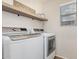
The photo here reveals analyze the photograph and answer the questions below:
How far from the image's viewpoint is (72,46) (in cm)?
261

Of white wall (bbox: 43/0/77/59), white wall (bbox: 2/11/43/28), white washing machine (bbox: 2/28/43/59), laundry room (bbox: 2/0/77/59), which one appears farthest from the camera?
white wall (bbox: 43/0/77/59)

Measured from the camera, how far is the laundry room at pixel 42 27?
1.39 m

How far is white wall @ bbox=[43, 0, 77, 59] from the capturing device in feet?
8.64

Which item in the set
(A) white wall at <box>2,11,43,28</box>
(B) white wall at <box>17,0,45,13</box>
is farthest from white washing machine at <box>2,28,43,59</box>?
(B) white wall at <box>17,0,45,13</box>

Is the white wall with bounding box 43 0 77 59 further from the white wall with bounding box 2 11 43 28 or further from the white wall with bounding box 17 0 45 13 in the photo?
the white wall with bounding box 2 11 43 28

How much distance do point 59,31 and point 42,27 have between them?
0.62 meters

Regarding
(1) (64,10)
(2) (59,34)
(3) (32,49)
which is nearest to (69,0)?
(1) (64,10)

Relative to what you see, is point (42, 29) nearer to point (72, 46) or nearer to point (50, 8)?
point (50, 8)

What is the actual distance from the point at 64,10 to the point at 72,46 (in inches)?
42.0

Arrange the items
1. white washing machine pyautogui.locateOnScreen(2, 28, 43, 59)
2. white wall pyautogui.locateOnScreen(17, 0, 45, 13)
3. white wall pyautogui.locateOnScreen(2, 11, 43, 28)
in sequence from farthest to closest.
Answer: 1. white wall pyautogui.locateOnScreen(17, 0, 45, 13)
2. white wall pyautogui.locateOnScreen(2, 11, 43, 28)
3. white washing machine pyautogui.locateOnScreen(2, 28, 43, 59)

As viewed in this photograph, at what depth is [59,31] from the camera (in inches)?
117

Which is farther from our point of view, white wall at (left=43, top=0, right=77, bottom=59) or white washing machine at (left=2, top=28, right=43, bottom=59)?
white wall at (left=43, top=0, right=77, bottom=59)

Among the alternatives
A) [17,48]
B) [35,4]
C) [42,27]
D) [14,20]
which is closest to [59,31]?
[42,27]

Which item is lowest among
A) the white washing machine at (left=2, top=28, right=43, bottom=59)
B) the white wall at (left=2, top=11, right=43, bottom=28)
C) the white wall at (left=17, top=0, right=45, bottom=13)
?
the white washing machine at (left=2, top=28, right=43, bottom=59)
